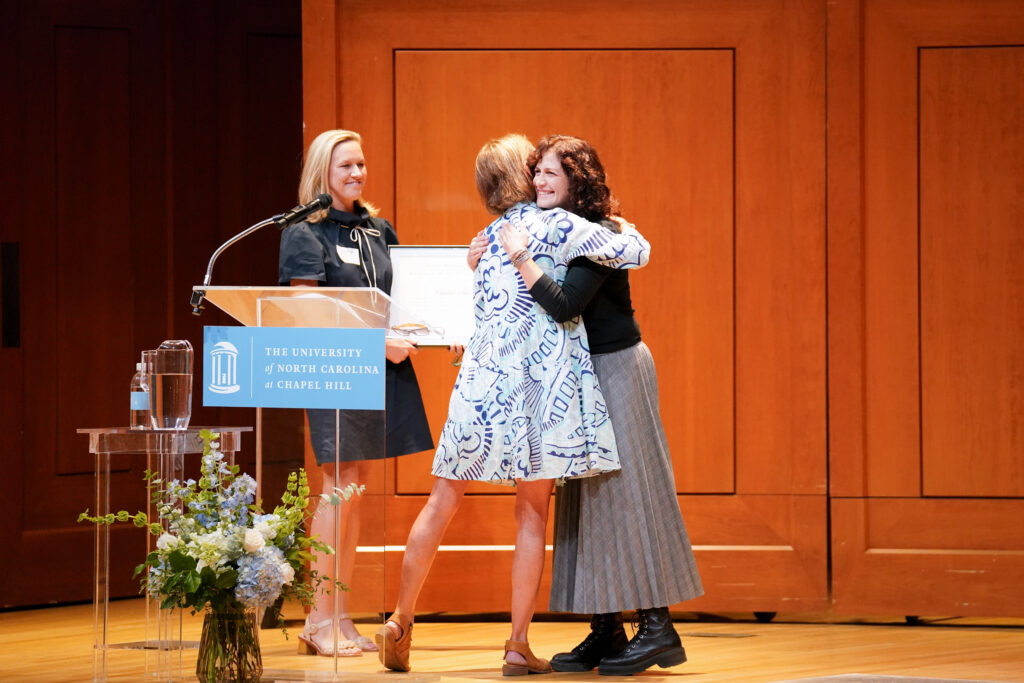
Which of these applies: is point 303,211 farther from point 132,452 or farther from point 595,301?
point 595,301

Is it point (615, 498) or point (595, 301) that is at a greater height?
point (595, 301)

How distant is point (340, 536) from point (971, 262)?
2.60m

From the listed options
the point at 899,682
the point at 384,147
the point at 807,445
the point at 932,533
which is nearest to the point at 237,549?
the point at 899,682

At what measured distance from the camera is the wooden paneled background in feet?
14.2

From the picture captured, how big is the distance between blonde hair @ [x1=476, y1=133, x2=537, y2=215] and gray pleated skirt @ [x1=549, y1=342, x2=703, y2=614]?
0.53m

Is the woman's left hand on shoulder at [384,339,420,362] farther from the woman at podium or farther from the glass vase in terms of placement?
the glass vase

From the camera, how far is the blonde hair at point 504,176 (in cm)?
355

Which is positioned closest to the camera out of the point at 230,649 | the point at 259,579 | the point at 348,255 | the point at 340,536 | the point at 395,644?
the point at 259,579

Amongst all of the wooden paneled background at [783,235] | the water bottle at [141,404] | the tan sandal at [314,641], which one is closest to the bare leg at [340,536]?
the tan sandal at [314,641]

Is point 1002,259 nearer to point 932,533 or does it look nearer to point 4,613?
point 932,533

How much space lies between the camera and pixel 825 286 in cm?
435

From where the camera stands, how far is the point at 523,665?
11.3 ft

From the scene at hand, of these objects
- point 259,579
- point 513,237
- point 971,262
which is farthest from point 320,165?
point 971,262

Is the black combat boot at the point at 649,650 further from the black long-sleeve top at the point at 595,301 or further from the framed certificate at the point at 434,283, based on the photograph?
the framed certificate at the point at 434,283
